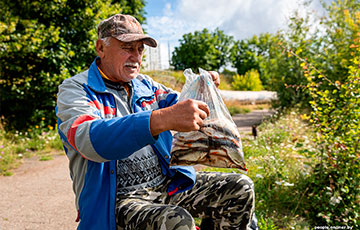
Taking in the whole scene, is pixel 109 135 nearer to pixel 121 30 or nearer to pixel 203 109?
pixel 203 109

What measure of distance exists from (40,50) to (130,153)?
6.70 metres

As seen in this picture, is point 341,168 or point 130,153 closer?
point 130,153

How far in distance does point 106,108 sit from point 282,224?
209cm

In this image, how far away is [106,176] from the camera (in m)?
1.62

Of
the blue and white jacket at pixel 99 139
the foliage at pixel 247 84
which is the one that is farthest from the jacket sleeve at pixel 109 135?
the foliage at pixel 247 84

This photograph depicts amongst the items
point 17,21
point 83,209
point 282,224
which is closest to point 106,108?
point 83,209

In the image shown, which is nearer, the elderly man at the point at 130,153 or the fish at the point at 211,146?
the elderly man at the point at 130,153

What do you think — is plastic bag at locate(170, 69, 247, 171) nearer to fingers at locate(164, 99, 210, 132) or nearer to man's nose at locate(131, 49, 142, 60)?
fingers at locate(164, 99, 210, 132)

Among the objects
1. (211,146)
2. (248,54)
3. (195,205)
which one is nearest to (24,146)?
(195,205)

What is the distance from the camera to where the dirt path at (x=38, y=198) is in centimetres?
324

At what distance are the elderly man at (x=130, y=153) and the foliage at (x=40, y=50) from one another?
5.77 m

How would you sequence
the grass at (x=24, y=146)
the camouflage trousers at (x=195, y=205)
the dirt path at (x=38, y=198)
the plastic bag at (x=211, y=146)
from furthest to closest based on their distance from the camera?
the grass at (x=24, y=146) < the dirt path at (x=38, y=198) < the plastic bag at (x=211, y=146) < the camouflage trousers at (x=195, y=205)

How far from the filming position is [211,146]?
156cm

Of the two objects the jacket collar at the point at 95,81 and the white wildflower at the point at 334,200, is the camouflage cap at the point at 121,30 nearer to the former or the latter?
the jacket collar at the point at 95,81
